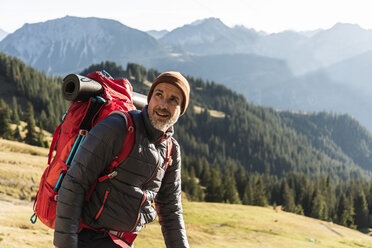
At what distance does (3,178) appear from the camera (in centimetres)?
3094

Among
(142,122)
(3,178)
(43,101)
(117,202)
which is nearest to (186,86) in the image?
(142,122)

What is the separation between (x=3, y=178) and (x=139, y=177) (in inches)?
1239

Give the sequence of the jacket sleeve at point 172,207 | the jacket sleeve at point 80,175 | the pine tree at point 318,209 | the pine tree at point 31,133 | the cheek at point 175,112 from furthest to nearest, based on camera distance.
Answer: the pine tree at point 318,209
the pine tree at point 31,133
the jacket sleeve at point 172,207
the cheek at point 175,112
the jacket sleeve at point 80,175

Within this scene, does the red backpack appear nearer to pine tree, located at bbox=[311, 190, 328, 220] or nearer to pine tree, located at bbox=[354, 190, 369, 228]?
pine tree, located at bbox=[311, 190, 328, 220]

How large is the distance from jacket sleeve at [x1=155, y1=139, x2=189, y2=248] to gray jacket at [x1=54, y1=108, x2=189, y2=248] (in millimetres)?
284

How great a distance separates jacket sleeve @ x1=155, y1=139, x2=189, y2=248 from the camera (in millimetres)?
5535

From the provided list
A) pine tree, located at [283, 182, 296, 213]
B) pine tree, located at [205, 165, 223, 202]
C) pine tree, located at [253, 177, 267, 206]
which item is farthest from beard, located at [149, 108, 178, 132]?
pine tree, located at [283, 182, 296, 213]

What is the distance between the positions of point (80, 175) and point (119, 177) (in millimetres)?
540

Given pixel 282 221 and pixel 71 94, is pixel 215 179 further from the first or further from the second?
pixel 71 94

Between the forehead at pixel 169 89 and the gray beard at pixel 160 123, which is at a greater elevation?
the forehead at pixel 169 89

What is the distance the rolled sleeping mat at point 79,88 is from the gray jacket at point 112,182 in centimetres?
67

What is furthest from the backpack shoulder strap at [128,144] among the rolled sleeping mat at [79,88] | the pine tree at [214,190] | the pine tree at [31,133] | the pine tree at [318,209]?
the pine tree at [318,209]

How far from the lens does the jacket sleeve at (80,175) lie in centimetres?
411

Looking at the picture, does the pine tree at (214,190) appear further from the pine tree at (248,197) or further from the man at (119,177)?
the man at (119,177)
